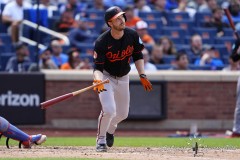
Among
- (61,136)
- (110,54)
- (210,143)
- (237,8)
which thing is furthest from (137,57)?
(237,8)

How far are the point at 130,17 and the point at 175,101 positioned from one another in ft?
7.60

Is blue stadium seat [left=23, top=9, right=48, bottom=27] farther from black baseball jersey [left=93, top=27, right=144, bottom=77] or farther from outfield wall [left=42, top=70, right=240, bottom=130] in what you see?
black baseball jersey [left=93, top=27, right=144, bottom=77]

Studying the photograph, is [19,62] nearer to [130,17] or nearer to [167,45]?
[130,17]

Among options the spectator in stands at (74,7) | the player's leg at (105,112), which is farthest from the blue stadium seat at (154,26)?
the player's leg at (105,112)

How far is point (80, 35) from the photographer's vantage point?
1853 cm

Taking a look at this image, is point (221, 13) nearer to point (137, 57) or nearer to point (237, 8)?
point (237, 8)

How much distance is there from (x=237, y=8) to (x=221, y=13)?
2.28 ft

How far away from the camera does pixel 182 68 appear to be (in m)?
17.9

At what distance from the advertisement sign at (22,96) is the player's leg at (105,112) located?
19.6 feet

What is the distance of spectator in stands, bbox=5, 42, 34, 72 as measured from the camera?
17.0 m

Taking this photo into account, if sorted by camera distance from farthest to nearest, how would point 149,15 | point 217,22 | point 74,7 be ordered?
point 217,22 → point 149,15 → point 74,7

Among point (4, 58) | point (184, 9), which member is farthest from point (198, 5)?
point (4, 58)

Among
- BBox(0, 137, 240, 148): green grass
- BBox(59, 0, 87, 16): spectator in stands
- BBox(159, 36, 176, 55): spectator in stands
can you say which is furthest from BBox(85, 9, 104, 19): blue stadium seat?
BBox(0, 137, 240, 148): green grass

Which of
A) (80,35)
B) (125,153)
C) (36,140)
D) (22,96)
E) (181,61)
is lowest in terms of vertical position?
(125,153)
